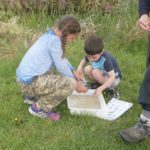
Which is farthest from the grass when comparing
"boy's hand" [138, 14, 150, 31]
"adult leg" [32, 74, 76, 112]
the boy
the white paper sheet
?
"boy's hand" [138, 14, 150, 31]

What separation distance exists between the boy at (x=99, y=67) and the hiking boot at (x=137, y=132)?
2.63 feet

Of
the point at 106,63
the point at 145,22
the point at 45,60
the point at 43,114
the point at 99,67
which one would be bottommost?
the point at 43,114

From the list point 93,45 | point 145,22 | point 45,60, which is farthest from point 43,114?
point 145,22

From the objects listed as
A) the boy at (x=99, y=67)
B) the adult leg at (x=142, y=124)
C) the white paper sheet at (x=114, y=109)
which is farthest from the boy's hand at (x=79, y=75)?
the adult leg at (x=142, y=124)

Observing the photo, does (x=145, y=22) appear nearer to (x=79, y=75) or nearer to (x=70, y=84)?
(x=70, y=84)

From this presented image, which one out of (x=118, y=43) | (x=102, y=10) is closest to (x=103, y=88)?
(x=118, y=43)

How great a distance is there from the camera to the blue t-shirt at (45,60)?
14.8 ft

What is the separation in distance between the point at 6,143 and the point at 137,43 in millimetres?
3042

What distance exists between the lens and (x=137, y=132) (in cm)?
415

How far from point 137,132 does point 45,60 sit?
3.64 ft

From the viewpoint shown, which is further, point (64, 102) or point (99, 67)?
point (99, 67)

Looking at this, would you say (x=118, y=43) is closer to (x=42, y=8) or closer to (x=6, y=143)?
(x=42, y=8)

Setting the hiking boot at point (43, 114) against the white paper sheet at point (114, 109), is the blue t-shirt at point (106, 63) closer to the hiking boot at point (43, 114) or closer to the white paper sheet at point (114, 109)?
the white paper sheet at point (114, 109)

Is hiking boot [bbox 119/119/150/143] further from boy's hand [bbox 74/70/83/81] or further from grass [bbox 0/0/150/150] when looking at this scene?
boy's hand [bbox 74/70/83/81]
